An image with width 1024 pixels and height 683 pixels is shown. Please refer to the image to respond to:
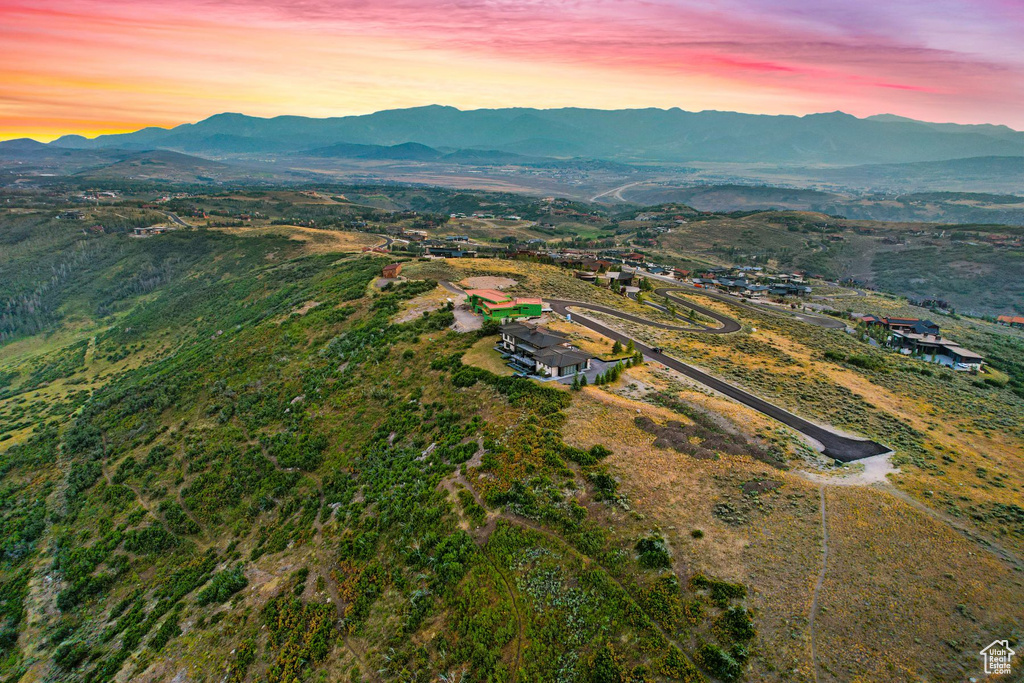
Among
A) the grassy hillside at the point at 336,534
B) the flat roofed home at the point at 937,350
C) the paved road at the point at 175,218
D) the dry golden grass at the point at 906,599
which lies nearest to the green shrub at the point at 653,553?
the grassy hillside at the point at 336,534

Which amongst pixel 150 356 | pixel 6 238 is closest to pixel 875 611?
pixel 150 356

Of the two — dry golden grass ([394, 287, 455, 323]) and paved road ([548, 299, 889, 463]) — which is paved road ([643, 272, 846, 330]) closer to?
paved road ([548, 299, 889, 463])

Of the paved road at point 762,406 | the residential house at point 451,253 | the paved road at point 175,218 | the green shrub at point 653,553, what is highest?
the paved road at point 175,218

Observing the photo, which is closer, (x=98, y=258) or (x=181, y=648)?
(x=181, y=648)

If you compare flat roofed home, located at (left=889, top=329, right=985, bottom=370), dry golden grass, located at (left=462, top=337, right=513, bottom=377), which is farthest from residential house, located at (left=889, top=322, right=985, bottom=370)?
dry golden grass, located at (left=462, top=337, right=513, bottom=377)

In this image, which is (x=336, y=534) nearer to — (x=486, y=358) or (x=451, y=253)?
(x=486, y=358)

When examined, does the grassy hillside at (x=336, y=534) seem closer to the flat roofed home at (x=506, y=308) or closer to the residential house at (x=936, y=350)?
the flat roofed home at (x=506, y=308)

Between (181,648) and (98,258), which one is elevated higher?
(98,258)

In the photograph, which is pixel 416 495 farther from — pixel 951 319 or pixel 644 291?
pixel 951 319
